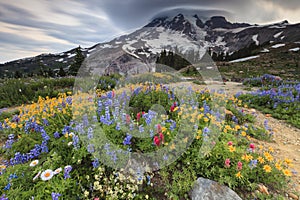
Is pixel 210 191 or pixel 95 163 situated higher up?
pixel 95 163

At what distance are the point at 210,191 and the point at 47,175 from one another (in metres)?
2.38

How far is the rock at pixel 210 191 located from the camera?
2650 millimetres

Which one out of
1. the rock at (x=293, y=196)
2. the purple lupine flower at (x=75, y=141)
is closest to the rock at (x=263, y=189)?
the rock at (x=293, y=196)

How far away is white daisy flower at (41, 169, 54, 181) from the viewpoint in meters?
2.45

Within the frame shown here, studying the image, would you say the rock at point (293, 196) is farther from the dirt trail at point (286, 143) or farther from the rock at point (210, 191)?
Result: the rock at point (210, 191)

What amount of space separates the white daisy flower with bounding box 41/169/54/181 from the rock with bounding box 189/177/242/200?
2.09m

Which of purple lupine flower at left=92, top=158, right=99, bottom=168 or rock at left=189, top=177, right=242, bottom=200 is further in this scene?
purple lupine flower at left=92, top=158, right=99, bottom=168

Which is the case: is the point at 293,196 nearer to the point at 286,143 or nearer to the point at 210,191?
the point at 210,191

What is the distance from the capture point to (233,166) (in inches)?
118

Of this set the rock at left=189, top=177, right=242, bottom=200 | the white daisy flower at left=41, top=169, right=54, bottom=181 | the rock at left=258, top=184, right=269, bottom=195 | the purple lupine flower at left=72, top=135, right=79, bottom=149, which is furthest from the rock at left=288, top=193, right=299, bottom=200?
the white daisy flower at left=41, top=169, right=54, bottom=181

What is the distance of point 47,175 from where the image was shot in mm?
2523

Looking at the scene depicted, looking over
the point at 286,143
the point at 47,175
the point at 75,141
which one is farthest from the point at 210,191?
the point at 286,143

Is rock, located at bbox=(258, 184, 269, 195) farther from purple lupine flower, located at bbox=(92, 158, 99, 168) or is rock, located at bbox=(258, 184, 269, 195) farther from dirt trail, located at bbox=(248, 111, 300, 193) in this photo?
purple lupine flower, located at bbox=(92, 158, 99, 168)

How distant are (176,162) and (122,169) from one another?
986 millimetres
